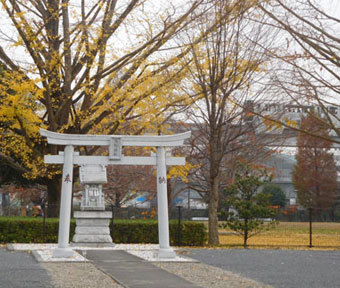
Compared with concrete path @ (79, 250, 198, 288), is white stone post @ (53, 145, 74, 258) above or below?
above

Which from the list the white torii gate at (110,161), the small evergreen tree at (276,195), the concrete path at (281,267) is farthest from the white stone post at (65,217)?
the small evergreen tree at (276,195)

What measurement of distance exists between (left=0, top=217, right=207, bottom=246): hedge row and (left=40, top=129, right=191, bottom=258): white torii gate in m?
5.81

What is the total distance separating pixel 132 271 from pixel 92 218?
663cm

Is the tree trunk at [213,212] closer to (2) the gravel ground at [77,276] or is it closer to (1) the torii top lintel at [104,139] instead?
(1) the torii top lintel at [104,139]

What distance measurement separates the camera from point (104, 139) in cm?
1414

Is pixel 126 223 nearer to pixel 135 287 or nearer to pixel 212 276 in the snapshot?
pixel 212 276

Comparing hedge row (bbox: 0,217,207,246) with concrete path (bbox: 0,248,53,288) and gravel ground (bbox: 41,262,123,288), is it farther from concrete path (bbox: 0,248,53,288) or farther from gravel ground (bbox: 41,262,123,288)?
gravel ground (bbox: 41,262,123,288)

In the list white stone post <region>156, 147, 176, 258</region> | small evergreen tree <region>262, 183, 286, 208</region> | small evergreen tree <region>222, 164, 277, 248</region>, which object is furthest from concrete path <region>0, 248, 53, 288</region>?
small evergreen tree <region>262, 183, 286, 208</region>

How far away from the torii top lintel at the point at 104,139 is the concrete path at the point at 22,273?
9.85 feet

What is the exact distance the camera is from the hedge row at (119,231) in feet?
62.0

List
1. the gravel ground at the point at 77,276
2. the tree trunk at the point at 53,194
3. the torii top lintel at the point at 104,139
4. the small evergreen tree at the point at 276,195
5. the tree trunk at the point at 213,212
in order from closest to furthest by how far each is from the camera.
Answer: the gravel ground at the point at 77,276
the torii top lintel at the point at 104,139
the tree trunk at the point at 213,212
the tree trunk at the point at 53,194
the small evergreen tree at the point at 276,195

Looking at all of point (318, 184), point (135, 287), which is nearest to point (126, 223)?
point (135, 287)

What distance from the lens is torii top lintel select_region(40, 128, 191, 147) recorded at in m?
13.9

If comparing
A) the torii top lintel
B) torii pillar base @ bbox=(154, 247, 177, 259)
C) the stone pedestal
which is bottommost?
torii pillar base @ bbox=(154, 247, 177, 259)
